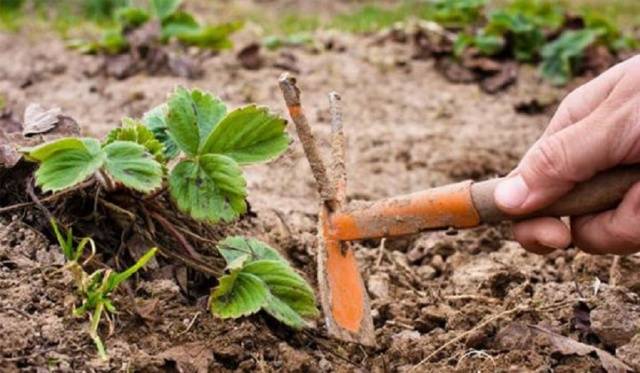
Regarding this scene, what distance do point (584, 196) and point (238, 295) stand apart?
0.68 m

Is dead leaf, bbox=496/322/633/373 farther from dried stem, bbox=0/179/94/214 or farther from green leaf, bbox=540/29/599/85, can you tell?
green leaf, bbox=540/29/599/85

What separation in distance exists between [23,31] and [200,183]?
337cm

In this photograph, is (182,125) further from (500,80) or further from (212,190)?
(500,80)

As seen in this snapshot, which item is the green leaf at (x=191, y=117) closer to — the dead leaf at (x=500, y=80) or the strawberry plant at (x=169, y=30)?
the strawberry plant at (x=169, y=30)

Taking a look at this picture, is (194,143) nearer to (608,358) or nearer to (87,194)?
(87,194)

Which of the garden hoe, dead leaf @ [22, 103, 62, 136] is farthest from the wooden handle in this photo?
dead leaf @ [22, 103, 62, 136]

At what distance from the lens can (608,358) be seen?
6.88 feet

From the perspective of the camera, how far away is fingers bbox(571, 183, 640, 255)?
6.68 feet

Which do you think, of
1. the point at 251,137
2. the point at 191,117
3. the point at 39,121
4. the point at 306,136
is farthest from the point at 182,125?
the point at 39,121

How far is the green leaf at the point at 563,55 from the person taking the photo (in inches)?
183

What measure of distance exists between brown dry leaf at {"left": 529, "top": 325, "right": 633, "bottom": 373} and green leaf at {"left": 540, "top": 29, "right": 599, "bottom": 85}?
2.62 m

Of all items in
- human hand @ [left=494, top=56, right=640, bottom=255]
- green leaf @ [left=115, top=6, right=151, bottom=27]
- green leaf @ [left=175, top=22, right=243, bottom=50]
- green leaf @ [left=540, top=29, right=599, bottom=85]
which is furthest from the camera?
green leaf @ [left=540, top=29, right=599, bottom=85]

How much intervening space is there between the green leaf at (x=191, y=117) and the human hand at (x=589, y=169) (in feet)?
1.94

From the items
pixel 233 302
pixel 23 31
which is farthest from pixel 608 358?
pixel 23 31
